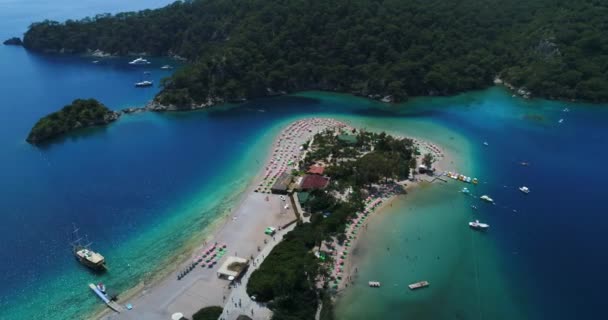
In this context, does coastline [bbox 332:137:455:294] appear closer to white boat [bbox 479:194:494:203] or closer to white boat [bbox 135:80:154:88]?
white boat [bbox 479:194:494:203]

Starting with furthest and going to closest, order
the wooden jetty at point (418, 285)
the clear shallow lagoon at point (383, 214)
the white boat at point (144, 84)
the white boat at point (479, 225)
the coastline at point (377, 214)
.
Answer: the white boat at point (144, 84), the white boat at point (479, 225), the coastline at point (377, 214), the wooden jetty at point (418, 285), the clear shallow lagoon at point (383, 214)

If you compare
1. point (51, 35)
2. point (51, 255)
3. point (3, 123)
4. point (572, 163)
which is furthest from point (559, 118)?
point (51, 35)

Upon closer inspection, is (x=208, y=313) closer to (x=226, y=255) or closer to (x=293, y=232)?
(x=226, y=255)

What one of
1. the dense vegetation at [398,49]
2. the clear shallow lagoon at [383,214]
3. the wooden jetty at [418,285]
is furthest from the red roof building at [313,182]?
the dense vegetation at [398,49]

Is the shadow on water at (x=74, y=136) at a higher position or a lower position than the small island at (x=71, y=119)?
lower

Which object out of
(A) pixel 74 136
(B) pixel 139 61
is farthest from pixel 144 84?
(A) pixel 74 136

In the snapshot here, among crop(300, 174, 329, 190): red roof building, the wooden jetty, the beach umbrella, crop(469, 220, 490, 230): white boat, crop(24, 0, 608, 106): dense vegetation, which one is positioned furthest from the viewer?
crop(24, 0, 608, 106): dense vegetation

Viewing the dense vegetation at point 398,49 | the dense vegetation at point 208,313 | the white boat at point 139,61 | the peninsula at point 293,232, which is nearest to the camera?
the dense vegetation at point 208,313

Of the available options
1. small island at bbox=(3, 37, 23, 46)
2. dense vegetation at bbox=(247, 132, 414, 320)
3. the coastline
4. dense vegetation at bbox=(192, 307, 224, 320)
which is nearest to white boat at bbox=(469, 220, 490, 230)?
the coastline

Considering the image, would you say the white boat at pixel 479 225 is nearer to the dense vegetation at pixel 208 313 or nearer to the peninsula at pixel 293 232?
the peninsula at pixel 293 232
